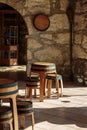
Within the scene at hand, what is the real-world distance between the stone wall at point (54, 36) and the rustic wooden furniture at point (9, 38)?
322 cm

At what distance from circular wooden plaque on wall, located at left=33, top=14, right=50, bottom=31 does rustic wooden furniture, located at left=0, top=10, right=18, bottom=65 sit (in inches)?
131

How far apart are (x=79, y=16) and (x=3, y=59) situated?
4230mm

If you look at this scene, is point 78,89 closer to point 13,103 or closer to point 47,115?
point 47,115

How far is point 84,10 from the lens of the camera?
6902mm

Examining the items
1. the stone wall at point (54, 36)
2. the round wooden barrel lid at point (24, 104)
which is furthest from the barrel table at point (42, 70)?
the stone wall at point (54, 36)

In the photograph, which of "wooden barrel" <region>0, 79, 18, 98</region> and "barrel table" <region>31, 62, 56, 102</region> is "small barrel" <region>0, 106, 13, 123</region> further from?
"barrel table" <region>31, 62, 56, 102</region>

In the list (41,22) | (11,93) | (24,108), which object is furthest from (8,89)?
(41,22)

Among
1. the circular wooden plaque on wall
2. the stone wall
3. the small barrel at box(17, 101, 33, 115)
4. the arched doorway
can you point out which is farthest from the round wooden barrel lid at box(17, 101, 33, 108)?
the arched doorway

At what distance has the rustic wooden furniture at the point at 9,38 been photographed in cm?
1054

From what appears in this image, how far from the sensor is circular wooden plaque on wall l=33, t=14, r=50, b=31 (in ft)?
23.9

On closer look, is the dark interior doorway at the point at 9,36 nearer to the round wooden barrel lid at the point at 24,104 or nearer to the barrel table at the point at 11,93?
the round wooden barrel lid at the point at 24,104

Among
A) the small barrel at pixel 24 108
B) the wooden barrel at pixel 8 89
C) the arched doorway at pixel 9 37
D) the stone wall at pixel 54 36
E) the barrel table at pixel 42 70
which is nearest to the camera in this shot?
the wooden barrel at pixel 8 89

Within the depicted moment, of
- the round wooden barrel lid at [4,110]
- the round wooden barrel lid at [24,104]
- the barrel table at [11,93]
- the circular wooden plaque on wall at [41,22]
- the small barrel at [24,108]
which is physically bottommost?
the small barrel at [24,108]

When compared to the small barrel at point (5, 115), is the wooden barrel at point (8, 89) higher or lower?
higher
